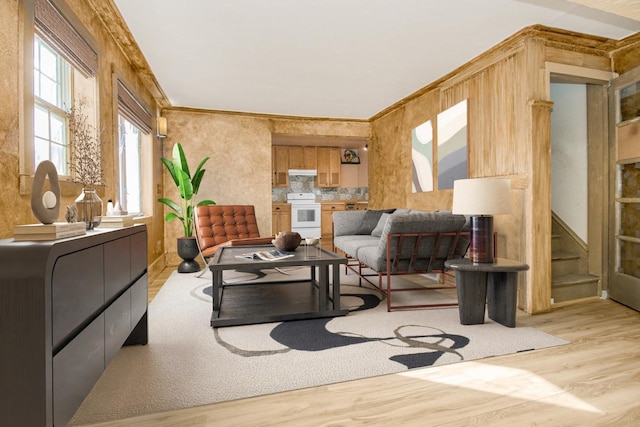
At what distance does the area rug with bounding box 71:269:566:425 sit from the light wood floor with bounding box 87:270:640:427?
9cm

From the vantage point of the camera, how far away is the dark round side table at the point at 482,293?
8.64 feet

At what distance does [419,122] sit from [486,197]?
2.43m

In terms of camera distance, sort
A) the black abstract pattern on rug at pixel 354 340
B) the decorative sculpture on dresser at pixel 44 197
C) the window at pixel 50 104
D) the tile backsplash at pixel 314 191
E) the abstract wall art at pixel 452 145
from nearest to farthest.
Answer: the decorative sculpture on dresser at pixel 44 197 < the black abstract pattern on rug at pixel 354 340 < the window at pixel 50 104 < the abstract wall art at pixel 452 145 < the tile backsplash at pixel 314 191

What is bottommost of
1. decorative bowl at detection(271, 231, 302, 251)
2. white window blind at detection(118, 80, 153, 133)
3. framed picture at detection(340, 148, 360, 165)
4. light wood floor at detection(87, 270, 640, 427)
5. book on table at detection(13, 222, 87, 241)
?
light wood floor at detection(87, 270, 640, 427)

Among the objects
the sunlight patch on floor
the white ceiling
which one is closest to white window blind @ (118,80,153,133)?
the white ceiling

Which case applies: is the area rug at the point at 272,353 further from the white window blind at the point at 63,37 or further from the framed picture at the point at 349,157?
the framed picture at the point at 349,157

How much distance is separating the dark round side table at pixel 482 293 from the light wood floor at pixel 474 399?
0.50 meters

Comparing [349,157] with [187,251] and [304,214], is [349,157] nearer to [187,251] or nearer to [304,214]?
[304,214]

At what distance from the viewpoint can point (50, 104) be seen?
7.70 feet

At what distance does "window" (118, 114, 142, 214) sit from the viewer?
3.90 m

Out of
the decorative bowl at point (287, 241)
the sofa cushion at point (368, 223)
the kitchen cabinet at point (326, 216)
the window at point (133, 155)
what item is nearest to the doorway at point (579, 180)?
the sofa cushion at point (368, 223)

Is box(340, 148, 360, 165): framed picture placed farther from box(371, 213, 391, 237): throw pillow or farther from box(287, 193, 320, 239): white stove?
box(371, 213, 391, 237): throw pillow

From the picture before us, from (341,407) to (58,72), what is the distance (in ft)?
9.55

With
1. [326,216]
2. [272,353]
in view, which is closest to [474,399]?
[272,353]
